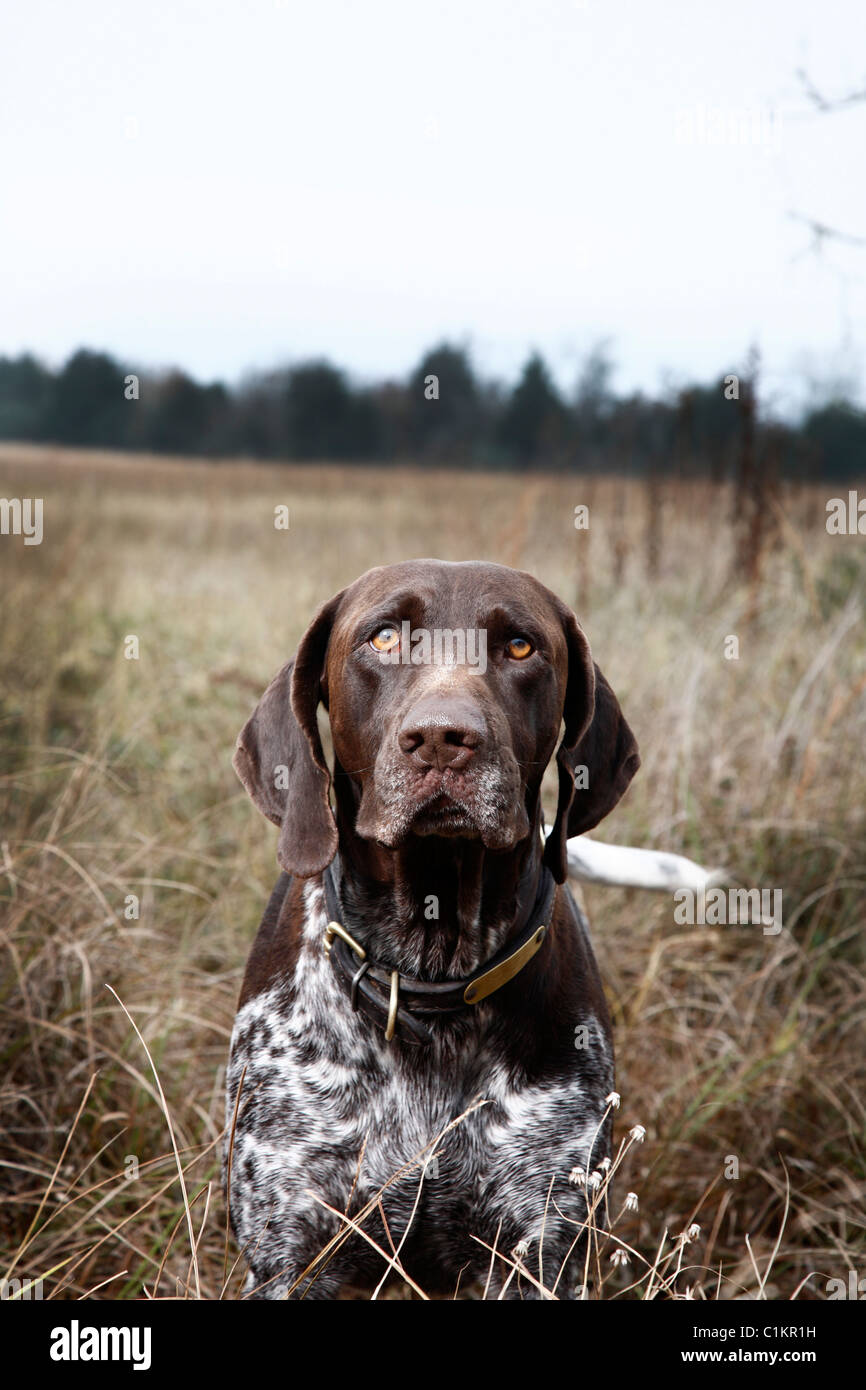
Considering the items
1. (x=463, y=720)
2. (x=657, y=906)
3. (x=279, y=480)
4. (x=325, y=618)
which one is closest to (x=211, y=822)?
(x=657, y=906)

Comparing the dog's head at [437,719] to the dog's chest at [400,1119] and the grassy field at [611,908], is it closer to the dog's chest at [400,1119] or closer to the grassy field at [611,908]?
the dog's chest at [400,1119]

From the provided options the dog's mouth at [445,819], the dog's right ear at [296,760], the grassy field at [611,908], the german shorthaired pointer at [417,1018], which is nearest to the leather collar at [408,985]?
the german shorthaired pointer at [417,1018]

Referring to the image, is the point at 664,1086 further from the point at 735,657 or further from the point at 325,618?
the point at 735,657

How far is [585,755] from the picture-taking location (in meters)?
2.67

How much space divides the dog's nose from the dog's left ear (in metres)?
0.51

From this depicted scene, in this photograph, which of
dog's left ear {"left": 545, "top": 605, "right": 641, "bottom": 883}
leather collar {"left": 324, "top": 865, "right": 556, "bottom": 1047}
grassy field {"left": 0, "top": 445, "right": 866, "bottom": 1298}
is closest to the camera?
leather collar {"left": 324, "top": 865, "right": 556, "bottom": 1047}

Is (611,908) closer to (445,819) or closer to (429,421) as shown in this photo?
(445,819)

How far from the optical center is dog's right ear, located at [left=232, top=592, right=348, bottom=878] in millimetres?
2465

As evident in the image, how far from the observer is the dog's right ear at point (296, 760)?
2465 millimetres

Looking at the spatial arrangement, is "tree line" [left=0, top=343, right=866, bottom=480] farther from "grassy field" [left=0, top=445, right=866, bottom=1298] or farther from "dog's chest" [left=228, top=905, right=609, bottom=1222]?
"dog's chest" [left=228, top=905, right=609, bottom=1222]

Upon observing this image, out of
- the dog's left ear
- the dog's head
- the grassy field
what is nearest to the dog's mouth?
the dog's head

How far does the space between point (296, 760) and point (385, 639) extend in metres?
0.33

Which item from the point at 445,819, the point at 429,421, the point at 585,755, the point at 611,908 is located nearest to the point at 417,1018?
the point at 445,819

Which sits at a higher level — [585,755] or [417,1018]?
[585,755]
